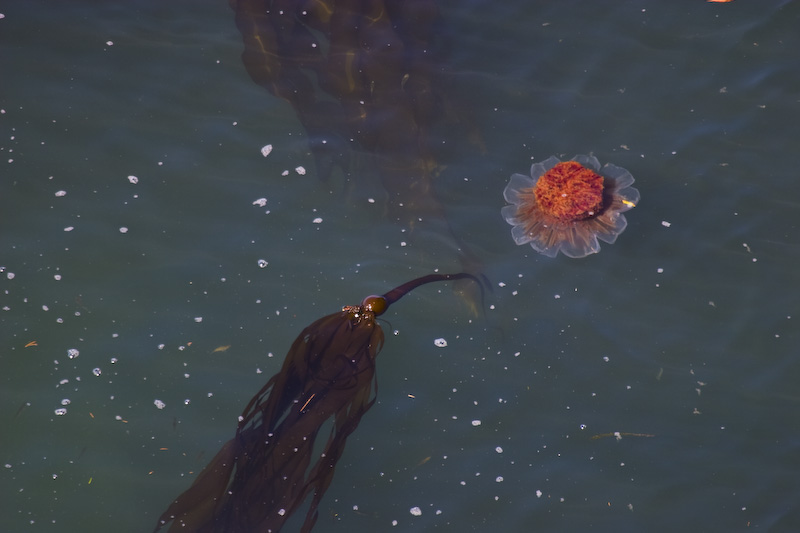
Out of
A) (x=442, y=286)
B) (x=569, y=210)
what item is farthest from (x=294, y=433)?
(x=569, y=210)

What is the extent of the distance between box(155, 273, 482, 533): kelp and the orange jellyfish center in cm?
101

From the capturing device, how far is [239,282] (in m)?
3.40

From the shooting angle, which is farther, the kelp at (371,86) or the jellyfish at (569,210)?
the kelp at (371,86)

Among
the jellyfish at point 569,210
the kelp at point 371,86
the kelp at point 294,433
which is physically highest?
the kelp at point 371,86

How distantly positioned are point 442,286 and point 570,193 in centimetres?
92

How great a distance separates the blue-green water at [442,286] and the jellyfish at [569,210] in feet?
0.32

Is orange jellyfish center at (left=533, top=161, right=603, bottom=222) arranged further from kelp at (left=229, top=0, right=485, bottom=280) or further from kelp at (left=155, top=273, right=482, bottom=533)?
kelp at (left=155, top=273, right=482, bottom=533)

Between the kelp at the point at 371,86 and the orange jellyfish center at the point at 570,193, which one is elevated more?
the kelp at the point at 371,86

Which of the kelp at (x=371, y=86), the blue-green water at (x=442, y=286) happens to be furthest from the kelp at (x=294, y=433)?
the kelp at (x=371, y=86)

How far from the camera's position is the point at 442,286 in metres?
3.42

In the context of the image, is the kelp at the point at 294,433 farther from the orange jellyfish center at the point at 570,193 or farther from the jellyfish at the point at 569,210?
the orange jellyfish center at the point at 570,193

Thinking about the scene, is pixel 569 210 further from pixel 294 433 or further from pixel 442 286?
pixel 294 433

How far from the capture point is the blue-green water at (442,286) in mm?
3078

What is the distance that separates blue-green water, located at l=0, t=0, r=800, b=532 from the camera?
3078 mm
